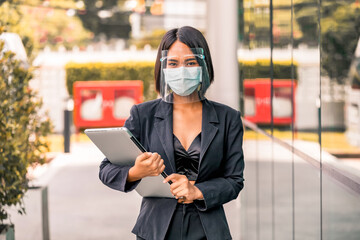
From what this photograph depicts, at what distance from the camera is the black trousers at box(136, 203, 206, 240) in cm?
212

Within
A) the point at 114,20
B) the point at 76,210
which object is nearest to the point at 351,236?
the point at 76,210

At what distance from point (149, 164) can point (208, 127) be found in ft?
1.02

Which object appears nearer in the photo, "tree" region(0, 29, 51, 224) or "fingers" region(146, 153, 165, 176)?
"fingers" region(146, 153, 165, 176)

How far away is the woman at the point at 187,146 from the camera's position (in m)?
2.10

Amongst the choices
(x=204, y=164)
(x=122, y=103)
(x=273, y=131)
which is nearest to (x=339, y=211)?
(x=204, y=164)

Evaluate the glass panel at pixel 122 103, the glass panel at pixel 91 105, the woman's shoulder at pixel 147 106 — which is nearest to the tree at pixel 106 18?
the glass panel at pixel 122 103

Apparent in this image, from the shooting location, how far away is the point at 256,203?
4812mm

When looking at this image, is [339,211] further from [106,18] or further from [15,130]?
[106,18]

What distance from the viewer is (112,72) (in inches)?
758

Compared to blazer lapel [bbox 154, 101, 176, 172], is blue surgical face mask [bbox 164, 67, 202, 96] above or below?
above

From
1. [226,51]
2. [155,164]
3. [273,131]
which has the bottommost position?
[273,131]

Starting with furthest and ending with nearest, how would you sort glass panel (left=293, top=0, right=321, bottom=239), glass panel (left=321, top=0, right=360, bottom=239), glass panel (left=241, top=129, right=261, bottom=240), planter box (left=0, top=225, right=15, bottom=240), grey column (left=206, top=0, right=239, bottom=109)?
grey column (left=206, top=0, right=239, bottom=109), glass panel (left=241, top=129, right=261, bottom=240), planter box (left=0, top=225, right=15, bottom=240), glass panel (left=293, top=0, right=321, bottom=239), glass panel (left=321, top=0, right=360, bottom=239)

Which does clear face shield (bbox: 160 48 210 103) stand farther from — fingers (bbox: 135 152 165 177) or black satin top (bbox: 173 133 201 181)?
fingers (bbox: 135 152 165 177)

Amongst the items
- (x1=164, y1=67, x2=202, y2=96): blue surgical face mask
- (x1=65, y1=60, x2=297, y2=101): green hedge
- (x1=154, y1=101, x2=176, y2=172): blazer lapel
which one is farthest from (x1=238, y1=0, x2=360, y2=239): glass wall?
(x1=65, y1=60, x2=297, y2=101): green hedge
